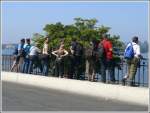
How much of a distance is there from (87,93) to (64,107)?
300 cm

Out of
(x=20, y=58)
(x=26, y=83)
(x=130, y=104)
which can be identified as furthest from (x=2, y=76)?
(x=130, y=104)

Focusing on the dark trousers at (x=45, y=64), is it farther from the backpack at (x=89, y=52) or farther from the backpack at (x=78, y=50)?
the backpack at (x=89, y=52)

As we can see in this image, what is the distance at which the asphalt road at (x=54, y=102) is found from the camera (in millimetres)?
13648

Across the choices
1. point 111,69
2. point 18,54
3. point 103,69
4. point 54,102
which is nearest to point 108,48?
point 103,69

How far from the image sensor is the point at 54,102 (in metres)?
14.9

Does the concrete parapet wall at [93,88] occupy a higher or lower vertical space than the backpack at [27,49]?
lower

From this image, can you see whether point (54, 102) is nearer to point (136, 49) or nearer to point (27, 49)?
point (136, 49)

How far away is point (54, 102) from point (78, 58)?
5.51 metres

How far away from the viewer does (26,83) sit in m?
21.2

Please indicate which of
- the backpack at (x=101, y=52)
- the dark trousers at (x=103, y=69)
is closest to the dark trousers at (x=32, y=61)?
the dark trousers at (x=103, y=69)

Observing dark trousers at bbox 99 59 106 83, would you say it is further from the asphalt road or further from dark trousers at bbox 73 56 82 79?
dark trousers at bbox 73 56 82 79

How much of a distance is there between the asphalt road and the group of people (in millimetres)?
1889

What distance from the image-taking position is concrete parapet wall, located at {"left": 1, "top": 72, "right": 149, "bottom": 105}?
574 inches

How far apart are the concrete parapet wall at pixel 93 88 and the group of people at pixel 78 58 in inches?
42.6
